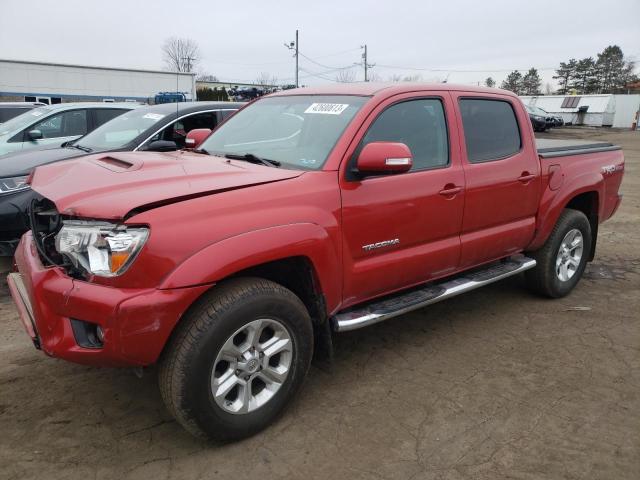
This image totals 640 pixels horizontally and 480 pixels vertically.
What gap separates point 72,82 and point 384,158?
30001 mm

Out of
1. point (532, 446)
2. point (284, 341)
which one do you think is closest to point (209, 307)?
point (284, 341)

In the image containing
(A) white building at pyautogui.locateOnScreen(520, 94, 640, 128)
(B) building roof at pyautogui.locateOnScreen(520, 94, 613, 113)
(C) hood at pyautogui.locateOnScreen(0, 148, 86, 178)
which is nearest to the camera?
(C) hood at pyautogui.locateOnScreen(0, 148, 86, 178)

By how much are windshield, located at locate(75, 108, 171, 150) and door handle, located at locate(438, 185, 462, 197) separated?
387 cm

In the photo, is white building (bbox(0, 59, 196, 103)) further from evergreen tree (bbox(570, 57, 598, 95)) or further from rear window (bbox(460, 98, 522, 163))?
evergreen tree (bbox(570, 57, 598, 95))

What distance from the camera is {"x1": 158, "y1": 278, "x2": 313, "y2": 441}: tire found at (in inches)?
93.7

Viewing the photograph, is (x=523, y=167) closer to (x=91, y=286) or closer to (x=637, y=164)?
(x=91, y=286)

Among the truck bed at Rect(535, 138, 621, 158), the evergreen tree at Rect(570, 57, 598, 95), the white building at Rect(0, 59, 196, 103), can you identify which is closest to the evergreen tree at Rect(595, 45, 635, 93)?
the evergreen tree at Rect(570, 57, 598, 95)

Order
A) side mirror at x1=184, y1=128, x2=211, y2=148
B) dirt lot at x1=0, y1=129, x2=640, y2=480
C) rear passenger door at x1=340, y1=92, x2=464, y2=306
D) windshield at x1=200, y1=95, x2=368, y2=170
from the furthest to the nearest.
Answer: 1. side mirror at x1=184, y1=128, x2=211, y2=148
2. windshield at x1=200, y1=95, x2=368, y2=170
3. rear passenger door at x1=340, y1=92, x2=464, y2=306
4. dirt lot at x1=0, y1=129, x2=640, y2=480

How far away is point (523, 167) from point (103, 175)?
10.1 ft

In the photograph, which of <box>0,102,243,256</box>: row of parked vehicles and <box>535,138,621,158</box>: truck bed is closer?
<box>535,138,621,158</box>: truck bed

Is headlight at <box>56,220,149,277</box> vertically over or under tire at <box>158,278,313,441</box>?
over

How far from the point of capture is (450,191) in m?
3.44

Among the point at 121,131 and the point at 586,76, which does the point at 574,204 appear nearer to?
the point at 121,131

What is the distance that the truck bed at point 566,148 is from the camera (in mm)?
4375
